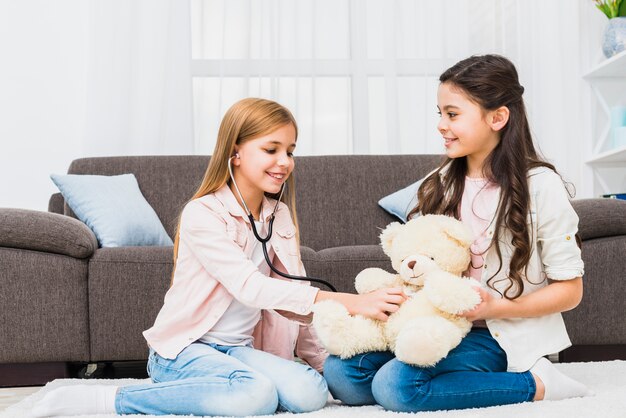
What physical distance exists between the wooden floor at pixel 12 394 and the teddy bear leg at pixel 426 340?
45.6 inches

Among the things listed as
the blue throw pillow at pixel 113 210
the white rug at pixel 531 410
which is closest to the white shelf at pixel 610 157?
the white rug at pixel 531 410

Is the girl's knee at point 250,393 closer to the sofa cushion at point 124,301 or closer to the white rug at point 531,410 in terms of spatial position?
the white rug at point 531,410

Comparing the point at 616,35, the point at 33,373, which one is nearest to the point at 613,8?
the point at 616,35

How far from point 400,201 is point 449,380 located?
1.39 metres

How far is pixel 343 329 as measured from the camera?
1469 millimetres

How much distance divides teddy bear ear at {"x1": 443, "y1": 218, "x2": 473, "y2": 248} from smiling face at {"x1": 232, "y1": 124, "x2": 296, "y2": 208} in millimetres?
420

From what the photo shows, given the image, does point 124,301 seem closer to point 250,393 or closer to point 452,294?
point 250,393

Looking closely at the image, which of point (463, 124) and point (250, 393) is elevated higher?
point (463, 124)

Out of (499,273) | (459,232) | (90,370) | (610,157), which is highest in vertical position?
(610,157)

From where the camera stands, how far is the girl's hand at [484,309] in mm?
1400

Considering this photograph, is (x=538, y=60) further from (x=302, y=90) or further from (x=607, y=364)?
(x=607, y=364)

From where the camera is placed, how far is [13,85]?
3594 mm

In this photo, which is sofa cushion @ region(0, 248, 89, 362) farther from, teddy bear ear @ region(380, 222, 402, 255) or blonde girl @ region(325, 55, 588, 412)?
teddy bear ear @ region(380, 222, 402, 255)

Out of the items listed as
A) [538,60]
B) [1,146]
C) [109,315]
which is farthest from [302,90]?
[109,315]
